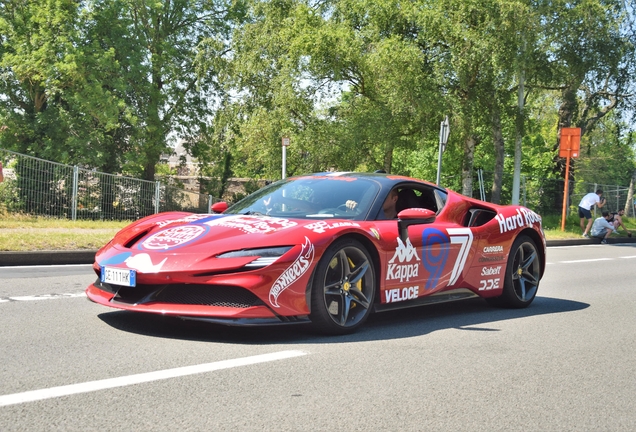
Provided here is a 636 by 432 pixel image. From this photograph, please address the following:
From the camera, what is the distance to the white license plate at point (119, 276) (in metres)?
5.49

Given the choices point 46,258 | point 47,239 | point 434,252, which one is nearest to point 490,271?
point 434,252

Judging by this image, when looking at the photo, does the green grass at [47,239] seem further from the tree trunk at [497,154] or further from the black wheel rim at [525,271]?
the tree trunk at [497,154]

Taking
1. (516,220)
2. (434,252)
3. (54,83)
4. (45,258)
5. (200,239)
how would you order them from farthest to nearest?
1. (54,83)
2. (45,258)
3. (516,220)
4. (434,252)
5. (200,239)

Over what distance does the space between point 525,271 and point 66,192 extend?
14898 mm

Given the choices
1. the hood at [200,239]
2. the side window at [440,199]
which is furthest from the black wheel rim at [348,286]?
the side window at [440,199]

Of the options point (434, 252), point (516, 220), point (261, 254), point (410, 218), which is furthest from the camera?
point (516, 220)

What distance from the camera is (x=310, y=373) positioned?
4715mm

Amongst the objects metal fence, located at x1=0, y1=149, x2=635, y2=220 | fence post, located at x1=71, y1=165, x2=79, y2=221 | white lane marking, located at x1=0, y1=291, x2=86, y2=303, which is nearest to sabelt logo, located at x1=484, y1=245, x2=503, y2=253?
white lane marking, located at x1=0, y1=291, x2=86, y2=303

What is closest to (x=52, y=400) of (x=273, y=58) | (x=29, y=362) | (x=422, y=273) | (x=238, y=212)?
(x=29, y=362)

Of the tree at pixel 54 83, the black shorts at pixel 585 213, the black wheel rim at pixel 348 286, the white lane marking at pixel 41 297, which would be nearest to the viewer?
the black wheel rim at pixel 348 286

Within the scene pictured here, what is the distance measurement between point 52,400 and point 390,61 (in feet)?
71.1

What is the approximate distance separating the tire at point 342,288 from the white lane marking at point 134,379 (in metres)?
0.57

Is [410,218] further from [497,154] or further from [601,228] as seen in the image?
[497,154]

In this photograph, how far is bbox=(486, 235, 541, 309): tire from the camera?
7.94 meters
